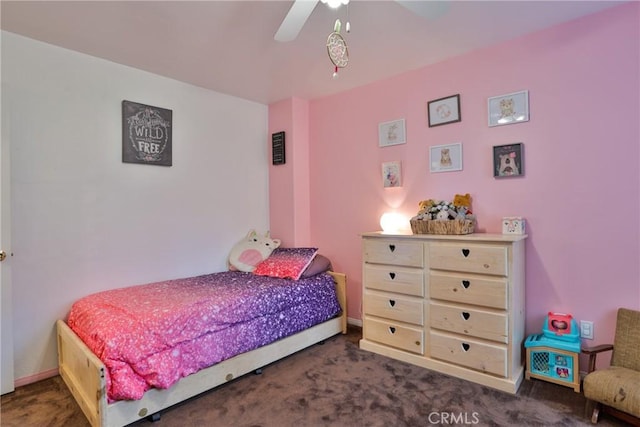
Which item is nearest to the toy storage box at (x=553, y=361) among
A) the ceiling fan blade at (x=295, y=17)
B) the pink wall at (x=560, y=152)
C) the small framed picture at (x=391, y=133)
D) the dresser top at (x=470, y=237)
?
the pink wall at (x=560, y=152)

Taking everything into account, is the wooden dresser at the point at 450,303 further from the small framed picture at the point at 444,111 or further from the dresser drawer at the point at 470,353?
the small framed picture at the point at 444,111

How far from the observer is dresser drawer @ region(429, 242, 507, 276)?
7.15 ft

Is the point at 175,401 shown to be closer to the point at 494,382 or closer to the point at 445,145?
the point at 494,382

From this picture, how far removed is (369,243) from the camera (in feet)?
9.19

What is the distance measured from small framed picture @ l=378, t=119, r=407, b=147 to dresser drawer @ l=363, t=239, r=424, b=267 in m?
0.95

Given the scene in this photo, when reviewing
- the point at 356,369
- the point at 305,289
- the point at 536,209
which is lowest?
the point at 356,369

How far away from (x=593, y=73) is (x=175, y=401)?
3.25 meters

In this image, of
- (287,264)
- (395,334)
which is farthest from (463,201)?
(287,264)

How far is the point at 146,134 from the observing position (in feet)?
9.57

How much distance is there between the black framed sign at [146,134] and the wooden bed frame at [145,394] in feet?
4.49

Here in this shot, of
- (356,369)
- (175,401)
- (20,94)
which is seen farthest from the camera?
(356,369)

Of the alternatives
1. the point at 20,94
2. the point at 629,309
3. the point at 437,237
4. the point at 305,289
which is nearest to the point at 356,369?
the point at 305,289

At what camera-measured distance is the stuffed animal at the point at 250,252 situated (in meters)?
3.43

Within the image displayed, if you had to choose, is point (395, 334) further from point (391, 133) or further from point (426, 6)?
point (426, 6)
